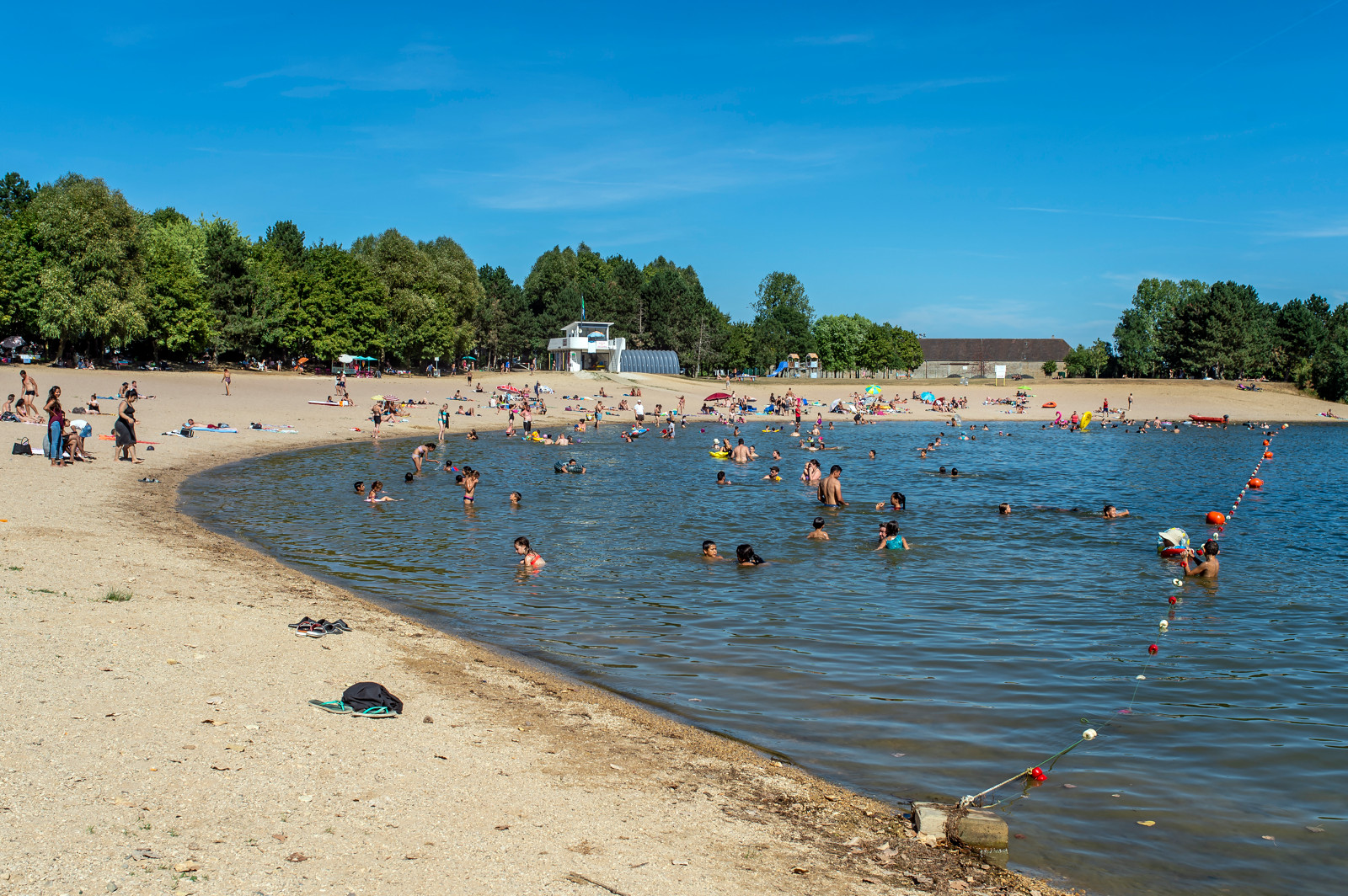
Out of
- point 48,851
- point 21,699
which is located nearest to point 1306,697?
point 48,851

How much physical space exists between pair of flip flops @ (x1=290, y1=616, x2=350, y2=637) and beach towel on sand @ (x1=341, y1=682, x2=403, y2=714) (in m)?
2.35

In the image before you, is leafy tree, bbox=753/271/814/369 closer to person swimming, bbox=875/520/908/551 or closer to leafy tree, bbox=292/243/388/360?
leafy tree, bbox=292/243/388/360

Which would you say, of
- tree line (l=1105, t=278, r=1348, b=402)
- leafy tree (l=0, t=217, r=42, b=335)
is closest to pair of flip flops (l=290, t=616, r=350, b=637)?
leafy tree (l=0, t=217, r=42, b=335)

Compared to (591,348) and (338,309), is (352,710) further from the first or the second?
(591,348)

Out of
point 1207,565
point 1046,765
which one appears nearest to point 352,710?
point 1046,765

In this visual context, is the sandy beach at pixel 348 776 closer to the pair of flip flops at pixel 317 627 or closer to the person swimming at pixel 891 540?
the pair of flip flops at pixel 317 627

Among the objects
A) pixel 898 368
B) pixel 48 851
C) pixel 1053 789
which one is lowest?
pixel 1053 789

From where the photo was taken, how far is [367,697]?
8234 mm

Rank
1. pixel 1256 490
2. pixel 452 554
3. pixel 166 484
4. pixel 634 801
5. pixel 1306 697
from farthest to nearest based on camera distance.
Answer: pixel 1256 490 → pixel 166 484 → pixel 452 554 → pixel 1306 697 → pixel 634 801

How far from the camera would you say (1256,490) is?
102 feet

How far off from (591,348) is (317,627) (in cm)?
7913

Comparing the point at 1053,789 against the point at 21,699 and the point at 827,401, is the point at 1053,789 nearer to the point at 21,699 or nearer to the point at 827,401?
the point at 21,699

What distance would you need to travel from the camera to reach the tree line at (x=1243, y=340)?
8939 cm

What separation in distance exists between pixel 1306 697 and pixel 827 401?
71.3m
